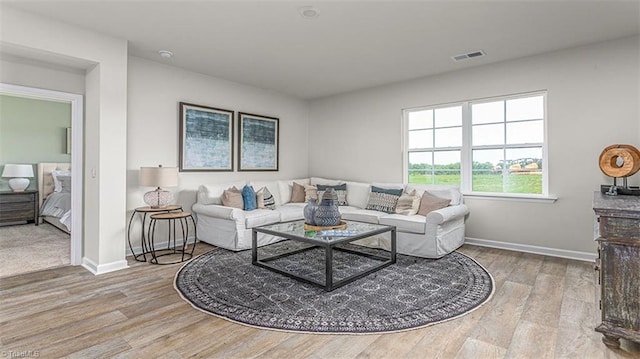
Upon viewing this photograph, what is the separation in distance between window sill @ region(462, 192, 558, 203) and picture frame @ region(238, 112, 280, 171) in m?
3.20

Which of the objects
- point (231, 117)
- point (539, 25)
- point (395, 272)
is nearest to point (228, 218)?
point (231, 117)

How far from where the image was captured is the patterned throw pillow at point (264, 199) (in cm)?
478

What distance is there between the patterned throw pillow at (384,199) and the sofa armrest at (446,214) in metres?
0.74

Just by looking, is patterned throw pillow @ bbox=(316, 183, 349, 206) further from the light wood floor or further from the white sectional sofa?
the light wood floor

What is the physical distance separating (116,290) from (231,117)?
302 cm

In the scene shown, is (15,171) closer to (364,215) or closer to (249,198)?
(249,198)

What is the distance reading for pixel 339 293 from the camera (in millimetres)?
2771

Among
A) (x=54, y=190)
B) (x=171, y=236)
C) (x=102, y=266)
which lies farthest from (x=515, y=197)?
(x=54, y=190)

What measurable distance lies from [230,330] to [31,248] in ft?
12.8

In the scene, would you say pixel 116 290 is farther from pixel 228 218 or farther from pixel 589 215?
pixel 589 215

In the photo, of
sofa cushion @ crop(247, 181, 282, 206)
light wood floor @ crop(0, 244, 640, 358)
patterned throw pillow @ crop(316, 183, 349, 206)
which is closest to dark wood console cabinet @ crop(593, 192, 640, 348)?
light wood floor @ crop(0, 244, 640, 358)

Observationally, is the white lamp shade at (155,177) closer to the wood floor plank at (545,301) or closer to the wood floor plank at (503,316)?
the wood floor plank at (503,316)

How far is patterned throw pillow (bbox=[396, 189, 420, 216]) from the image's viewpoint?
14.2 ft

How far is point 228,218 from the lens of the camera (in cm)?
411
